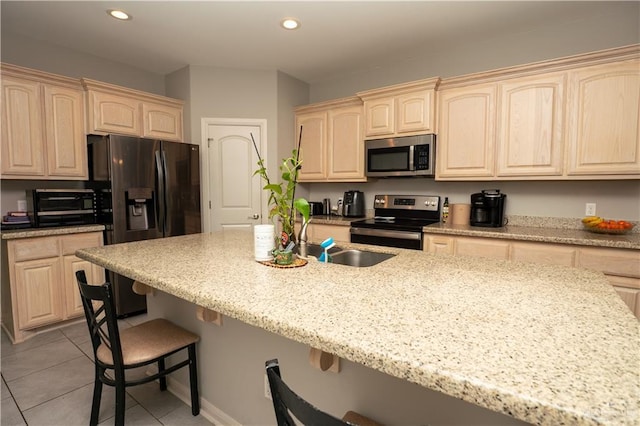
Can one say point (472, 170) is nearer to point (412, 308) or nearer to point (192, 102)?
point (412, 308)

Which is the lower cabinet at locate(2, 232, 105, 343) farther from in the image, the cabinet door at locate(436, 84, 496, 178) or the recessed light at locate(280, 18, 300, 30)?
the cabinet door at locate(436, 84, 496, 178)

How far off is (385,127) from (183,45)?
219cm

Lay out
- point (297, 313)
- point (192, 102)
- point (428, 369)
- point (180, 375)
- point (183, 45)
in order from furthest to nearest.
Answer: point (192, 102), point (183, 45), point (180, 375), point (297, 313), point (428, 369)

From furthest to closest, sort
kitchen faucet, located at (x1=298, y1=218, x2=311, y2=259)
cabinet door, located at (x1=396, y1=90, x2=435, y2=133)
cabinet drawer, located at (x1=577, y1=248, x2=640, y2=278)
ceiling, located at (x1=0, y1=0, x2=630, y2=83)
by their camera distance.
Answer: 1. cabinet door, located at (x1=396, y1=90, x2=435, y2=133)
2. ceiling, located at (x1=0, y1=0, x2=630, y2=83)
3. cabinet drawer, located at (x1=577, y1=248, x2=640, y2=278)
4. kitchen faucet, located at (x1=298, y1=218, x2=311, y2=259)

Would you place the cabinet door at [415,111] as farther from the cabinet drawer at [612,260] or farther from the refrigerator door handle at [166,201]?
the refrigerator door handle at [166,201]

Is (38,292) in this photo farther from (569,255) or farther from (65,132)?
(569,255)

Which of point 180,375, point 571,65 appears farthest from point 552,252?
point 180,375

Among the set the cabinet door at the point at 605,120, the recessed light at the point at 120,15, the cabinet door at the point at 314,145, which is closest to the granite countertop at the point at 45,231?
the recessed light at the point at 120,15

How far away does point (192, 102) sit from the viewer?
370cm

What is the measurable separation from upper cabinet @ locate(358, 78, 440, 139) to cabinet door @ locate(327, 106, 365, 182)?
0.17 m

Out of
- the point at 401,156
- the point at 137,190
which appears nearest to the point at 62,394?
the point at 137,190

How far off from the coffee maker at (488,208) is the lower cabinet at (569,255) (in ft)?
1.23

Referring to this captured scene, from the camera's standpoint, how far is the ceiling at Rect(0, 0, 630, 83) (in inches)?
99.0

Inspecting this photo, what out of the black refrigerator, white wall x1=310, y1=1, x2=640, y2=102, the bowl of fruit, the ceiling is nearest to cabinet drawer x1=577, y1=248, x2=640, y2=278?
the bowl of fruit
